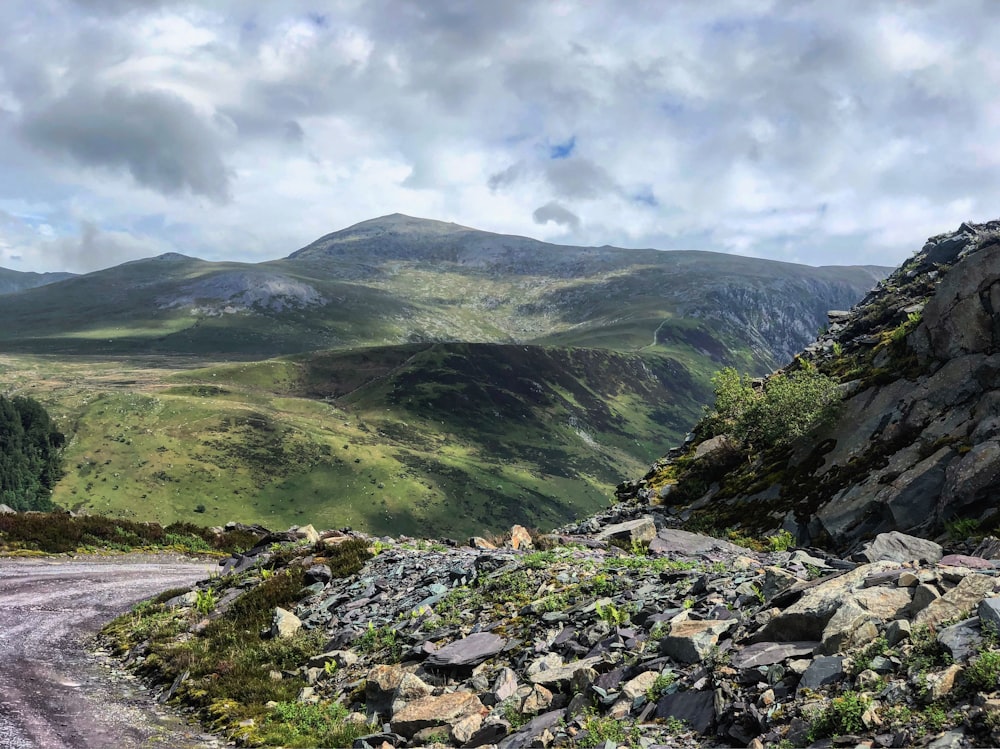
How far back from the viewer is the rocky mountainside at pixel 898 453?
2670cm

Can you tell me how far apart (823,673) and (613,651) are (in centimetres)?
494

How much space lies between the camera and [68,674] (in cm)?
1853

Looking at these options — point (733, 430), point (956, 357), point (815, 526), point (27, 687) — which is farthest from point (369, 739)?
point (733, 430)

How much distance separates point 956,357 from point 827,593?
28.5 meters

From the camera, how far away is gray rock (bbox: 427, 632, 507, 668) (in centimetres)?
1538

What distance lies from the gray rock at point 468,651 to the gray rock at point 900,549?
11666 mm

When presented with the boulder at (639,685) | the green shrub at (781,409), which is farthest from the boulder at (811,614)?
the green shrub at (781,409)

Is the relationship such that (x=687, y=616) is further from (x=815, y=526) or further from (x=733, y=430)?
(x=733, y=430)

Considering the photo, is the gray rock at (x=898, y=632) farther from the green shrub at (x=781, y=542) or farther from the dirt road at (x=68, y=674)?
the green shrub at (x=781, y=542)

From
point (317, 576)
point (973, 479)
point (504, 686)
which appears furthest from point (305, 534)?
point (973, 479)

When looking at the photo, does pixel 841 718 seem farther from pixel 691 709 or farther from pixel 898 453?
pixel 898 453

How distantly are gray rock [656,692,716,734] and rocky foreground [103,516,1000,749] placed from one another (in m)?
0.03

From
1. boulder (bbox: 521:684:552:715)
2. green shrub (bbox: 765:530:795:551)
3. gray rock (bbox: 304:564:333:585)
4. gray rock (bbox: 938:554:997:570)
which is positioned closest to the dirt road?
gray rock (bbox: 304:564:333:585)

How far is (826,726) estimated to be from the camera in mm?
8305
